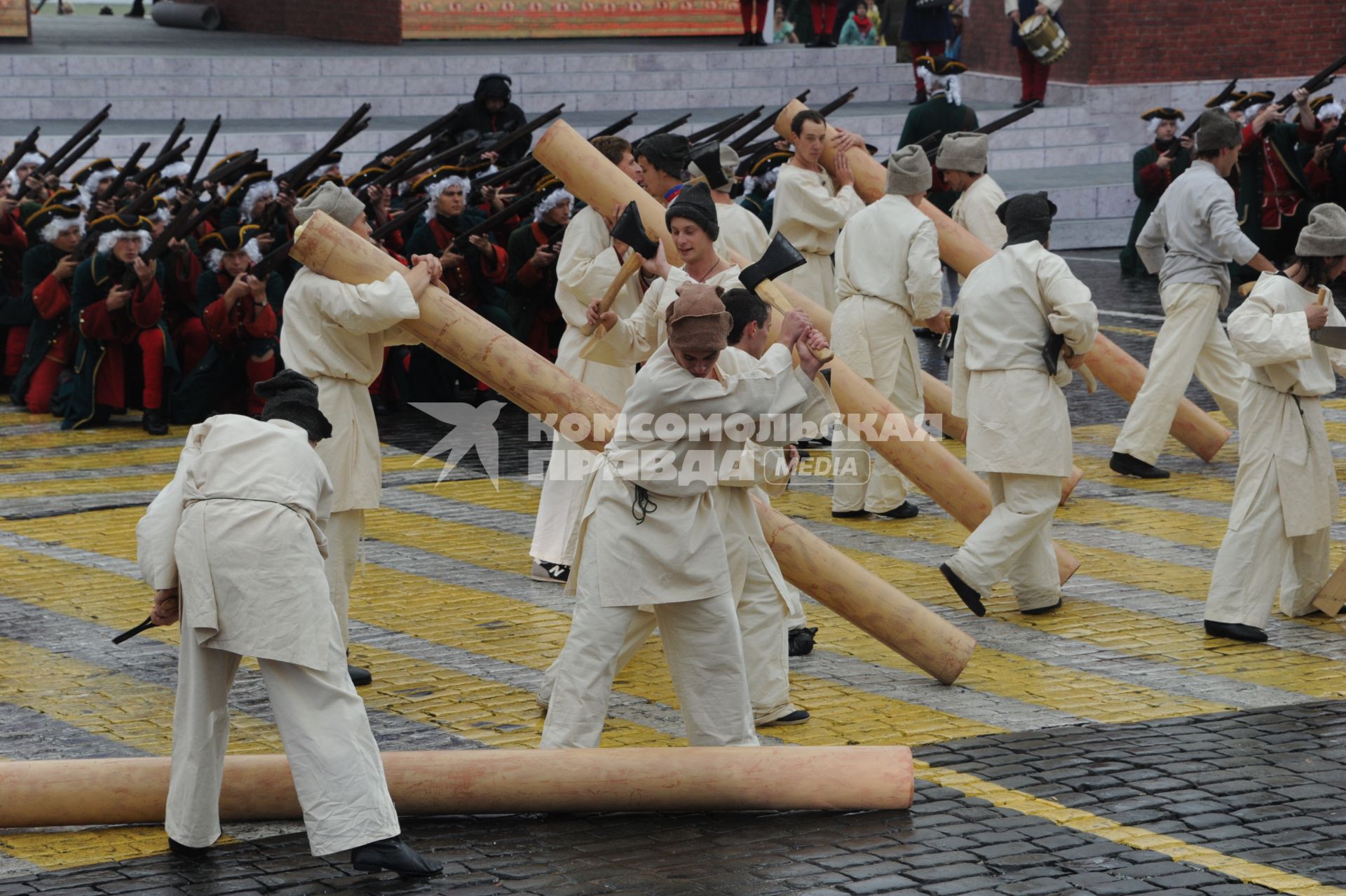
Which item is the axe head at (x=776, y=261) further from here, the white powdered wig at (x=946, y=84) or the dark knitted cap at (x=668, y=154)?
the white powdered wig at (x=946, y=84)

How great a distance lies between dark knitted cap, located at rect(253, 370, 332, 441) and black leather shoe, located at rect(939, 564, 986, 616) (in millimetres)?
3402

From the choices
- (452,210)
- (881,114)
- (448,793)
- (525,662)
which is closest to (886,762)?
(448,793)

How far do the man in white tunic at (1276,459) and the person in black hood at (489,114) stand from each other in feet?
31.1

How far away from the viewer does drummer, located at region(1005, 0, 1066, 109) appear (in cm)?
2369

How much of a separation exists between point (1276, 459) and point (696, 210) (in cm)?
279

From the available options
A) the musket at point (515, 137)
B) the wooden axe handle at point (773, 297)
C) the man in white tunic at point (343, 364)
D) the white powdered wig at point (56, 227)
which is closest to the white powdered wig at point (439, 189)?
the musket at point (515, 137)

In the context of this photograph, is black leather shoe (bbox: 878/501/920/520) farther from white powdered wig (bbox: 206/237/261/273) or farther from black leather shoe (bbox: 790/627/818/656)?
white powdered wig (bbox: 206/237/261/273)

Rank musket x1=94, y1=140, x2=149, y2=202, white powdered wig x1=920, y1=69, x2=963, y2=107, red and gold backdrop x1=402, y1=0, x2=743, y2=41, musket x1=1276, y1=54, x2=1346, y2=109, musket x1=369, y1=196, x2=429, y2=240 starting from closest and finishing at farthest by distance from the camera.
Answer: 1. musket x1=369, y1=196, x2=429, y2=240
2. musket x1=94, y1=140, x2=149, y2=202
3. musket x1=1276, y1=54, x2=1346, y2=109
4. white powdered wig x1=920, y1=69, x2=963, y2=107
5. red and gold backdrop x1=402, y1=0, x2=743, y2=41

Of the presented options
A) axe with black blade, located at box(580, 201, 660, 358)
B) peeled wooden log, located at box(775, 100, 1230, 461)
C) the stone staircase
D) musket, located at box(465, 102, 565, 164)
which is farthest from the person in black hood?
axe with black blade, located at box(580, 201, 660, 358)

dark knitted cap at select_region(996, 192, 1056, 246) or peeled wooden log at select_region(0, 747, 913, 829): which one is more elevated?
dark knitted cap at select_region(996, 192, 1056, 246)

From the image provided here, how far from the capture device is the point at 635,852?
5902 mm

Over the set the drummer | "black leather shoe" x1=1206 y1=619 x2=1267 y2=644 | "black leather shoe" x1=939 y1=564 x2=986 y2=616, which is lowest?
"black leather shoe" x1=1206 y1=619 x2=1267 y2=644

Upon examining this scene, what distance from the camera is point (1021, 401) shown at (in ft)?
28.0

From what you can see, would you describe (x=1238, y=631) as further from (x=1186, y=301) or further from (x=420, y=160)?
(x=420, y=160)
